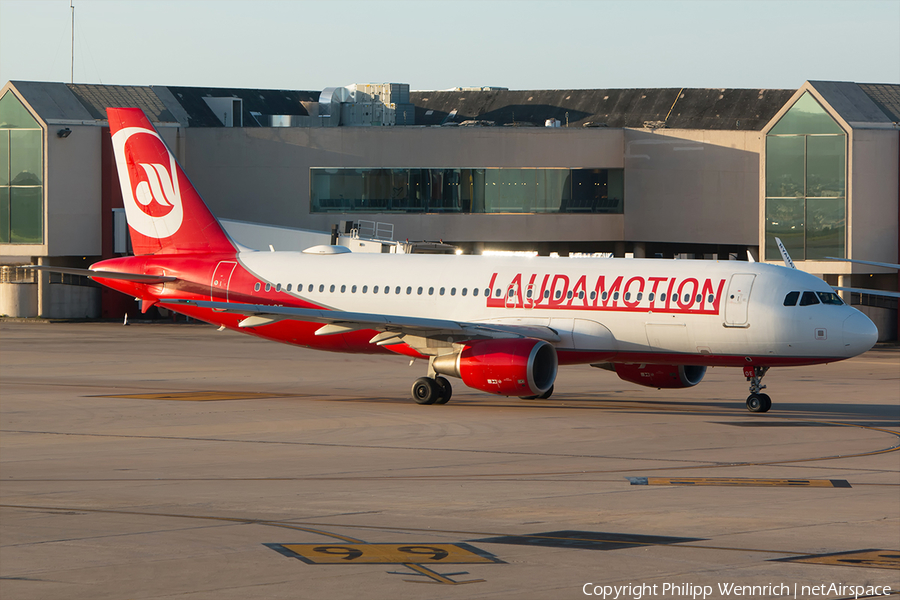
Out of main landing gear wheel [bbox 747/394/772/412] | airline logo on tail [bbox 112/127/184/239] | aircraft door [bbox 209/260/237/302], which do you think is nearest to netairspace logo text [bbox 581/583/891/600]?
main landing gear wheel [bbox 747/394/772/412]

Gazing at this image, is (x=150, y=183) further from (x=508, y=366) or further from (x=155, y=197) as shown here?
(x=508, y=366)

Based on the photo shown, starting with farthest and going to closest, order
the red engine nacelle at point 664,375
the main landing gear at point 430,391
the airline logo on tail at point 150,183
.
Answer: the airline logo on tail at point 150,183 → the red engine nacelle at point 664,375 → the main landing gear at point 430,391

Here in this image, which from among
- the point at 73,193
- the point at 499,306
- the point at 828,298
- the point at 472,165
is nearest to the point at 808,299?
the point at 828,298

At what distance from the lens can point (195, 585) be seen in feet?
45.8

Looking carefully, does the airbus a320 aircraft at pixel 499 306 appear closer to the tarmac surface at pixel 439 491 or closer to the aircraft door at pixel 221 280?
the aircraft door at pixel 221 280

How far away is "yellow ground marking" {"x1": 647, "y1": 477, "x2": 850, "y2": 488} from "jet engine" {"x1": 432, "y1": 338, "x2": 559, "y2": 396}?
979 centimetres

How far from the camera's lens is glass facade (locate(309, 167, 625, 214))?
72.6 meters

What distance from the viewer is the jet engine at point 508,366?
3222cm

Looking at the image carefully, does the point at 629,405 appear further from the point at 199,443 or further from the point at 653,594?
the point at 653,594

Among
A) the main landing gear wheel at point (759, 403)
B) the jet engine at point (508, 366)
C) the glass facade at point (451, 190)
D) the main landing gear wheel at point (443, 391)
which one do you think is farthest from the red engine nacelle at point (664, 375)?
the glass facade at point (451, 190)

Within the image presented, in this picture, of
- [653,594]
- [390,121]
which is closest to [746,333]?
[653,594]

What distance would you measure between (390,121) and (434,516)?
7175 cm

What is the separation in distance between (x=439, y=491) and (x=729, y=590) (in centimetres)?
800

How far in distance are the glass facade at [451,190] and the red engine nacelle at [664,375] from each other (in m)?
37.8
